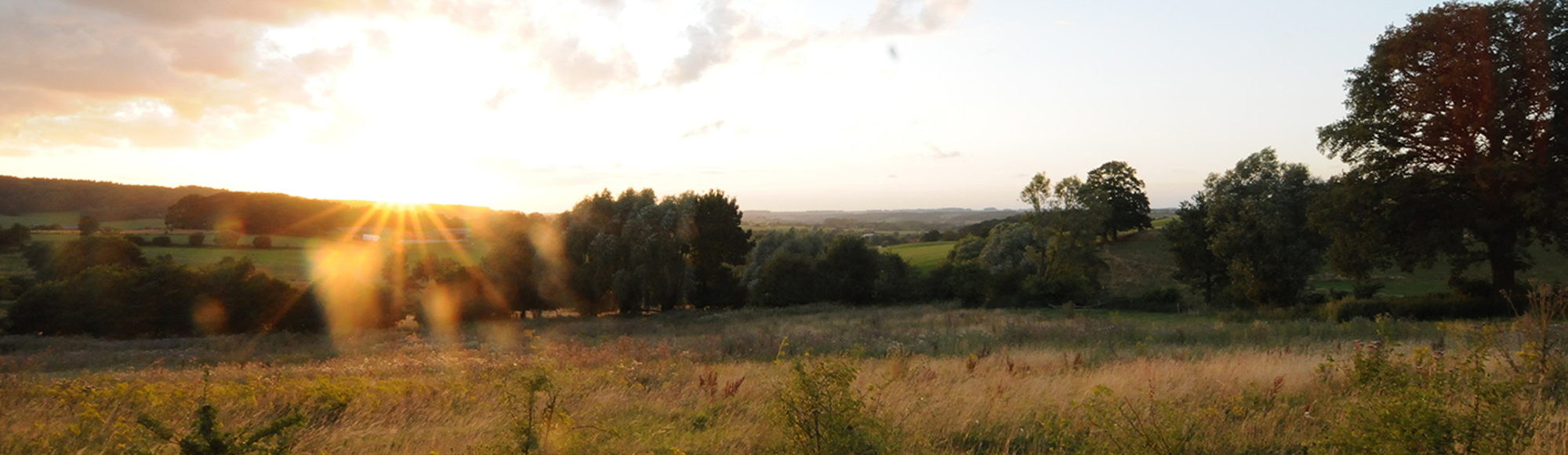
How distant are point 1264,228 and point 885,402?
97.4ft

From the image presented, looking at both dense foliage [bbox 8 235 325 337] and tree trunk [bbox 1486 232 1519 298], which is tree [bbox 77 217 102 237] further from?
tree trunk [bbox 1486 232 1519 298]

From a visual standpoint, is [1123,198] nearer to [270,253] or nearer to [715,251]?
[715,251]

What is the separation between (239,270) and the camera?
33.0m

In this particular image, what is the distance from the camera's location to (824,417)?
4.27 metres

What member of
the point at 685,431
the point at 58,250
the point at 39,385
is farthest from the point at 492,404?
the point at 58,250

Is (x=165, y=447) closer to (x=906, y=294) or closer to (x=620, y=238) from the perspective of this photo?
(x=620, y=238)

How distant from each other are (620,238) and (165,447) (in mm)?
35169

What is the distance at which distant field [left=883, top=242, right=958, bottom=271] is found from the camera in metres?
59.8

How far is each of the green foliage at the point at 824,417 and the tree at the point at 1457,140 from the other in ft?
79.4

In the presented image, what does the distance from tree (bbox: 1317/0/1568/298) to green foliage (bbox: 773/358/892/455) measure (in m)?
24.2

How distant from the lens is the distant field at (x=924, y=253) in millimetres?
59809

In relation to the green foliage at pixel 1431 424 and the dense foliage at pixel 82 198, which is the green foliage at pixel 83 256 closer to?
the dense foliage at pixel 82 198

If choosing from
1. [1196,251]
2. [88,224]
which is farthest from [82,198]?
[1196,251]

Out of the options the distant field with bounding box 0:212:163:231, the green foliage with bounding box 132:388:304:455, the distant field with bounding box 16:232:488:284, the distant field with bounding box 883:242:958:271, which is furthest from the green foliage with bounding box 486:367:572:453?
the distant field with bounding box 0:212:163:231
